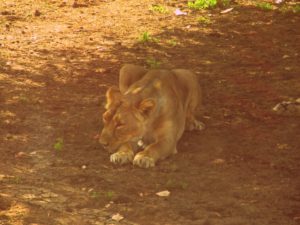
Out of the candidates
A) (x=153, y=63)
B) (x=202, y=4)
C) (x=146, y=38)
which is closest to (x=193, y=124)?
(x=153, y=63)

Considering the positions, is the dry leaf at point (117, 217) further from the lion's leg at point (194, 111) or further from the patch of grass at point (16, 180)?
the lion's leg at point (194, 111)

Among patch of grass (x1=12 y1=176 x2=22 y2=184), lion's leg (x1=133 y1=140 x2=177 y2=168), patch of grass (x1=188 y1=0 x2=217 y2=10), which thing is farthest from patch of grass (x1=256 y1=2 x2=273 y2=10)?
patch of grass (x1=12 y1=176 x2=22 y2=184)

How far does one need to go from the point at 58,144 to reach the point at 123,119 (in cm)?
94

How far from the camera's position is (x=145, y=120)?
305 inches

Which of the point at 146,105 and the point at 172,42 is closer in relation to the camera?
the point at 146,105

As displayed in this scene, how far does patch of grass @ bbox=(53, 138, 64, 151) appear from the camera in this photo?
809cm

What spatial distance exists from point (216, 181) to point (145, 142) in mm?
1144

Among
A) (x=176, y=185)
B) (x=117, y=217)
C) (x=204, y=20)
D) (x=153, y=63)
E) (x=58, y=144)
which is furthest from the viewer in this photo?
(x=204, y=20)

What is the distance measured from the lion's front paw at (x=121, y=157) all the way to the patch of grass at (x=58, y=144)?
0.68 metres

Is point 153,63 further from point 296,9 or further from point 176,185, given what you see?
point 176,185

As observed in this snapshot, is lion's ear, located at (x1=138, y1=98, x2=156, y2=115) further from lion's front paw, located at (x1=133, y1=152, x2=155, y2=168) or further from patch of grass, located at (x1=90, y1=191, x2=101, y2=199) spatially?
patch of grass, located at (x1=90, y1=191, x2=101, y2=199)

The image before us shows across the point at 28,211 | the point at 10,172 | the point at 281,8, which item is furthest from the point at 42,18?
the point at 28,211

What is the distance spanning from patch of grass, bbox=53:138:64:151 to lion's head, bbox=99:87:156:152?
2.04 ft

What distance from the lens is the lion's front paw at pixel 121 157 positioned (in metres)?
7.67
